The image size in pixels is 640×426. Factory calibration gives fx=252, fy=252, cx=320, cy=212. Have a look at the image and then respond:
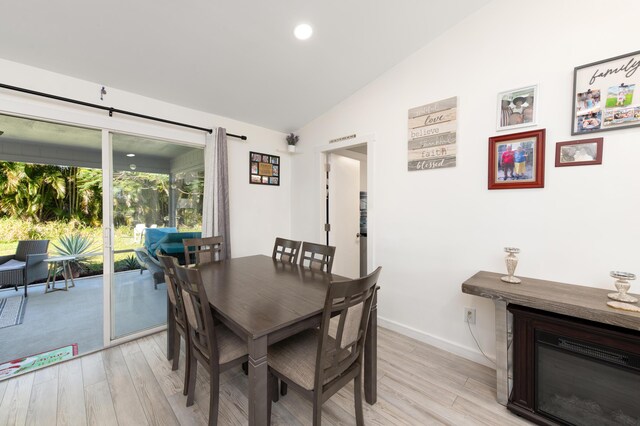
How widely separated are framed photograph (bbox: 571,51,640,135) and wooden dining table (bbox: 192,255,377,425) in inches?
75.0

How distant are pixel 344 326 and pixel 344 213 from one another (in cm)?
254

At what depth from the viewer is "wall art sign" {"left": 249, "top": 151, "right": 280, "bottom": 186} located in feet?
11.4

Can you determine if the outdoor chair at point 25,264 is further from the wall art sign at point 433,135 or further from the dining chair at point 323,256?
the wall art sign at point 433,135

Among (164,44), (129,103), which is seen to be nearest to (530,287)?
(164,44)

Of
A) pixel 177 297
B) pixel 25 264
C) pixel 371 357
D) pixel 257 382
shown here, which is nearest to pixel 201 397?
pixel 177 297

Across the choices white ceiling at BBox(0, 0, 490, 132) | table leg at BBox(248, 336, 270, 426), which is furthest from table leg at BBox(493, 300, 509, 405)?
white ceiling at BBox(0, 0, 490, 132)

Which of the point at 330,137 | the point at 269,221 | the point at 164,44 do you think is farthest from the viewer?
the point at 269,221

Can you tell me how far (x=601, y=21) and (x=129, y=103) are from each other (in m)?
3.82

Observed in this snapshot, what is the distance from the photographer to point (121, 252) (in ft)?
8.45

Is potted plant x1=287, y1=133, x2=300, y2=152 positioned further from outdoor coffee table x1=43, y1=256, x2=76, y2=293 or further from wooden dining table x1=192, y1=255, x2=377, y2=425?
outdoor coffee table x1=43, y1=256, x2=76, y2=293

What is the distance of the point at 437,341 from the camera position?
240cm

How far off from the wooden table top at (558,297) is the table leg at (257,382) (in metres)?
1.40

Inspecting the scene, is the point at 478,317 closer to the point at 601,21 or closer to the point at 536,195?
the point at 536,195

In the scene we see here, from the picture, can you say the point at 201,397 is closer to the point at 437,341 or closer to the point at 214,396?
the point at 214,396
